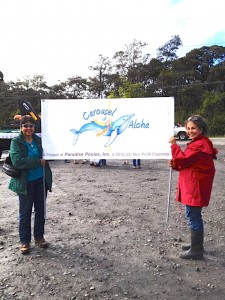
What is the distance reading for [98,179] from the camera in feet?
Answer: 32.1

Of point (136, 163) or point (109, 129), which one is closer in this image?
point (109, 129)

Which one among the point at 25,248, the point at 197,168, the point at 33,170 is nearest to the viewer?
the point at 197,168

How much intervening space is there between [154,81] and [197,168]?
55757mm

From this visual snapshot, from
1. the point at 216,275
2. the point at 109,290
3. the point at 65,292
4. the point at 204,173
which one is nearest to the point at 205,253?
the point at 216,275

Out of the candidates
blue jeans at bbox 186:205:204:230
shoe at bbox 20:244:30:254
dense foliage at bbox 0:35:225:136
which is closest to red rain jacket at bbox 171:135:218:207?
blue jeans at bbox 186:205:204:230

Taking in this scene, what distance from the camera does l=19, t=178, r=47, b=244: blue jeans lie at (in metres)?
4.27

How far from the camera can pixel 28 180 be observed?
4312 millimetres

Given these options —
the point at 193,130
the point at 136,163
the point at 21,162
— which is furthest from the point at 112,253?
the point at 136,163

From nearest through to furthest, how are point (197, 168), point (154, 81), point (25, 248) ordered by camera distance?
1. point (197, 168)
2. point (25, 248)
3. point (154, 81)

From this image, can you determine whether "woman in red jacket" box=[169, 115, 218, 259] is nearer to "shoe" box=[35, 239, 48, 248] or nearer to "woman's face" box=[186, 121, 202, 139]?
"woman's face" box=[186, 121, 202, 139]

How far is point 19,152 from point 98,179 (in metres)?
5.72

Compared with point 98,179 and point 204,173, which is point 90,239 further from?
point 98,179

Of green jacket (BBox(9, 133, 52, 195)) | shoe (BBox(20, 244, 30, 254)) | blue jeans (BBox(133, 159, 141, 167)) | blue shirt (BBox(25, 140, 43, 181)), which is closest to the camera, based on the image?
green jacket (BBox(9, 133, 52, 195))

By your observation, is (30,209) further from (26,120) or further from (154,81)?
(154,81)
